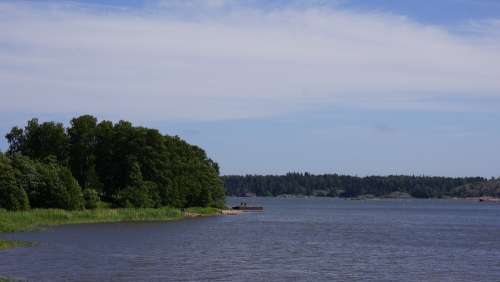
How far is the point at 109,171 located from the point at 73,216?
103 ft

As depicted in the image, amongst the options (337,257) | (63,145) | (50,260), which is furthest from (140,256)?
(63,145)

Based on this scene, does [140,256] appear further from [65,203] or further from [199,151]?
[199,151]

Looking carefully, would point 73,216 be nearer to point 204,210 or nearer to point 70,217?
point 70,217

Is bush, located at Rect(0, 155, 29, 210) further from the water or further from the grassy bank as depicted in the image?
the water

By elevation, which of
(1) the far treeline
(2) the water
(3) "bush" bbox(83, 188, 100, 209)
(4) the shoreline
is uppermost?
(1) the far treeline

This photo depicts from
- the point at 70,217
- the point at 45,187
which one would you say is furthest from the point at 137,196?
the point at 70,217

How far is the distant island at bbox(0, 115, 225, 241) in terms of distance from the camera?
10538cm

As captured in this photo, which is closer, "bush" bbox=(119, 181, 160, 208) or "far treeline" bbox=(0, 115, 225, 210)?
"bush" bbox=(119, 181, 160, 208)

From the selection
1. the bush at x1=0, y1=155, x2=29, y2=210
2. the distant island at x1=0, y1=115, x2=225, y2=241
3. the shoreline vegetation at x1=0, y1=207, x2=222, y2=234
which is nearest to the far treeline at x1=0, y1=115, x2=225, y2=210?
the distant island at x1=0, y1=115, x2=225, y2=241

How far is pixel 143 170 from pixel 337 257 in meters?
73.1

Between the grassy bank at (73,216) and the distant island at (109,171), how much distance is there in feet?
0.66

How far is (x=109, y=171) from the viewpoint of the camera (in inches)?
5192

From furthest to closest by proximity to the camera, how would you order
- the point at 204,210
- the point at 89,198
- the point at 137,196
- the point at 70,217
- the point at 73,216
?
the point at 204,210 → the point at 137,196 → the point at 89,198 → the point at 73,216 → the point at 70,217

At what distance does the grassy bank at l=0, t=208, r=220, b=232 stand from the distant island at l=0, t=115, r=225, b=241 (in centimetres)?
20
